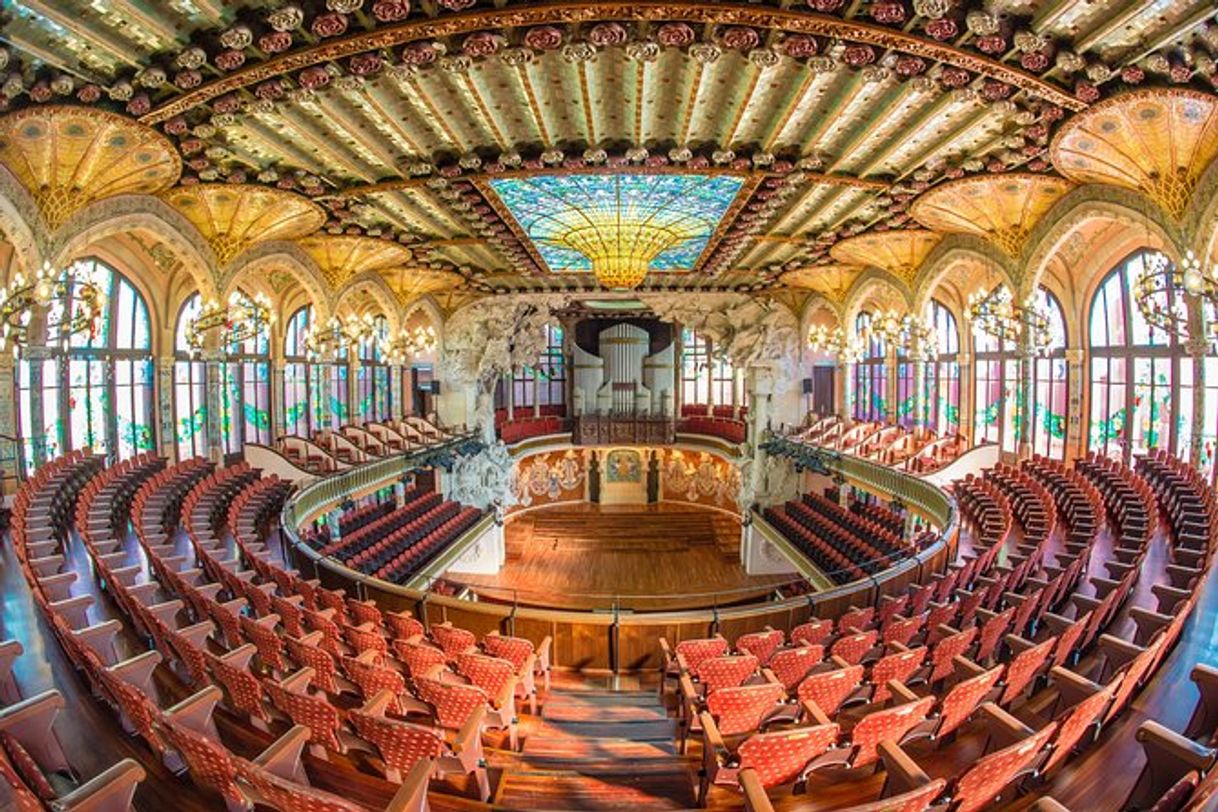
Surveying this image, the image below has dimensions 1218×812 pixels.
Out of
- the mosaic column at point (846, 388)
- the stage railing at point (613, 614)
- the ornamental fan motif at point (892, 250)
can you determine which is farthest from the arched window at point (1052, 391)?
the stage railing at point (613, 614)

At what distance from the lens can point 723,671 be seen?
17.0 feet

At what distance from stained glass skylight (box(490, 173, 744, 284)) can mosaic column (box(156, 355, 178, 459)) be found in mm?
12345

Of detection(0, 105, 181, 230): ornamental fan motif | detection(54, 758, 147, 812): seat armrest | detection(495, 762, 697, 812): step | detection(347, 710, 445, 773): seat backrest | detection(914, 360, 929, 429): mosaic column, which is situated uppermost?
detection(0, 105, 181, 230): ornamental fan motif

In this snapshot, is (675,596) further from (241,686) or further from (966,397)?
(966,397)

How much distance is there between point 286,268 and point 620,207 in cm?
973

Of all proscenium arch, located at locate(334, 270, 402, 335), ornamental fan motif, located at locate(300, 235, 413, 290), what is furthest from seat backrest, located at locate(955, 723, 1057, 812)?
proscenium arch, located at locate(334, 270, 402, 335)

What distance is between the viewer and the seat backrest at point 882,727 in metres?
3.72

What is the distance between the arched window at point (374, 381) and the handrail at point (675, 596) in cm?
773

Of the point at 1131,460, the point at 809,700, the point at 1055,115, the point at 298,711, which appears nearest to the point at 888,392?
the point at 1131,460

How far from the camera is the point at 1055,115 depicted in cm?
802

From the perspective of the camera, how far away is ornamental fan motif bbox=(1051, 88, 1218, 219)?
766 cm

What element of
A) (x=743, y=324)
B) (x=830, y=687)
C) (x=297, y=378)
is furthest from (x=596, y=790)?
(x=297, y=378)

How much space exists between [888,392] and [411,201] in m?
18.5

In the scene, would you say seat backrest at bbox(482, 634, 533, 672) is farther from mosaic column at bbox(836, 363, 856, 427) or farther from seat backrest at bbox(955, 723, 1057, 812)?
mosaic column at bbox(836, 363, 856, 427)
